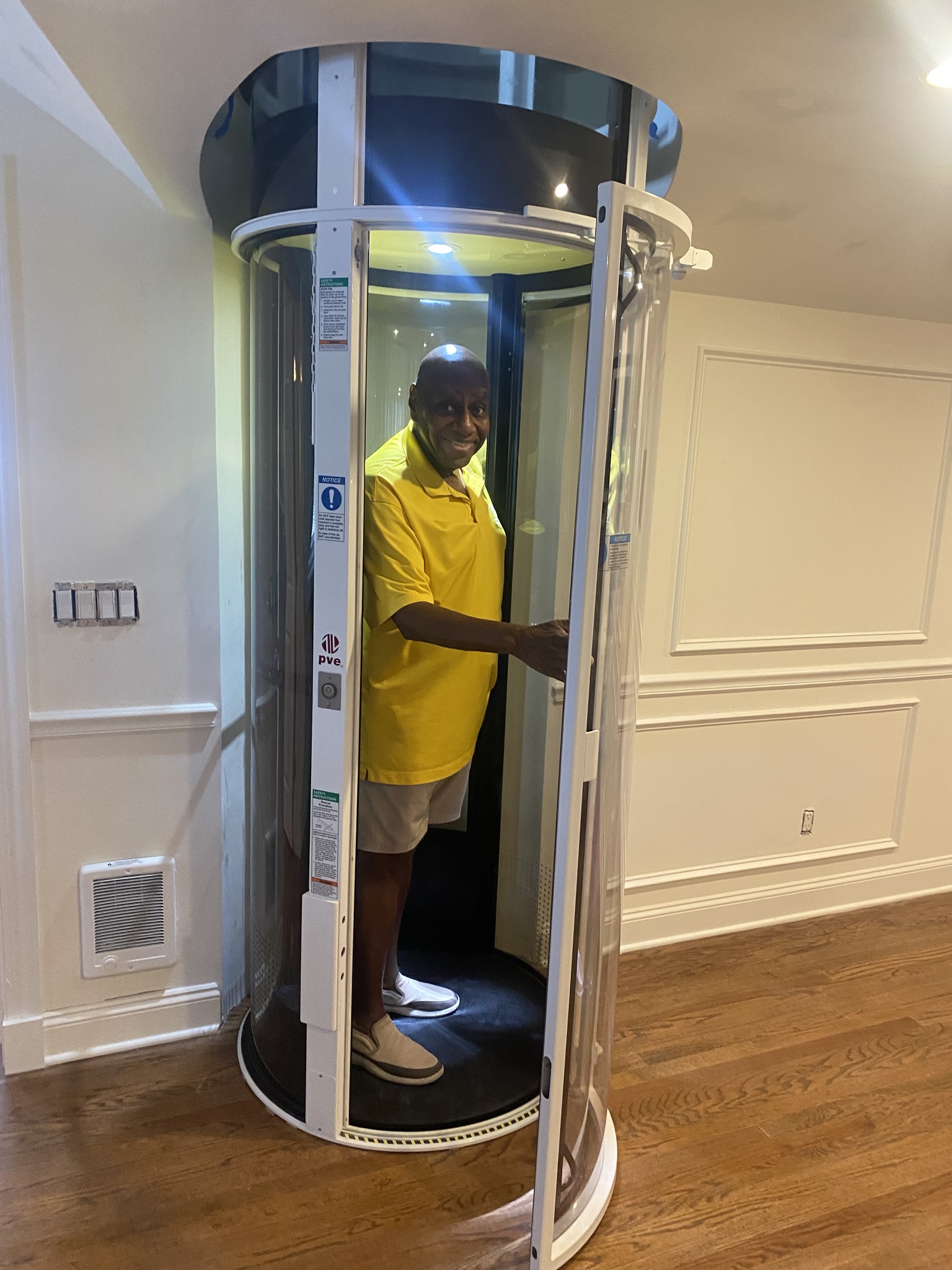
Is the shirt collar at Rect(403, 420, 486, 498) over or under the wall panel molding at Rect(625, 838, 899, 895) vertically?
over

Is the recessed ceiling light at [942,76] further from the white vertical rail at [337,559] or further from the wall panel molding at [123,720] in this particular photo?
the wall panel molding at [123,720]

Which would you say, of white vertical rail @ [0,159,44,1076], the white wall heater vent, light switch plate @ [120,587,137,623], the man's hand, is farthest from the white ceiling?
the white wall heater vent

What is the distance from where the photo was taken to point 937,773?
328cm

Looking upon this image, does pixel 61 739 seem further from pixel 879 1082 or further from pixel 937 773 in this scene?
pixel 937 773

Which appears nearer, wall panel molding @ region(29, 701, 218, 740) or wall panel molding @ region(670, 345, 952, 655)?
wall panel molding @ region(29, 701, 218, 740)

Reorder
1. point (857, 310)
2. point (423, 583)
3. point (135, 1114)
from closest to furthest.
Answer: point (423, 583)
point (135, 1114)
point (857, 310)

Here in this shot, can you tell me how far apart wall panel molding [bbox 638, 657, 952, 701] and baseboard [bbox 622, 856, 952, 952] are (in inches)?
27.1

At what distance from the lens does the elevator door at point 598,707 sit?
1.37 meters

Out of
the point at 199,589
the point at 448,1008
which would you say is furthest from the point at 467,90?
the point at 448,1008

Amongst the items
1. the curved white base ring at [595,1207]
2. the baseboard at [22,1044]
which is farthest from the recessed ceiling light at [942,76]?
the baseboard at [22,1044]

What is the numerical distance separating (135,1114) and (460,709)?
1.16 meters

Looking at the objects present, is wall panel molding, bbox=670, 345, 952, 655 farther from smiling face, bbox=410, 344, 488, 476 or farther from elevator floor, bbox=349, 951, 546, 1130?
elevator floor, bbox=349, 951, 546, 1130

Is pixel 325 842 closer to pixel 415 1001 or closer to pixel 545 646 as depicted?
pixel 545 646

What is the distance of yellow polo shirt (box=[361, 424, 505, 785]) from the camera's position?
1.83 metres
